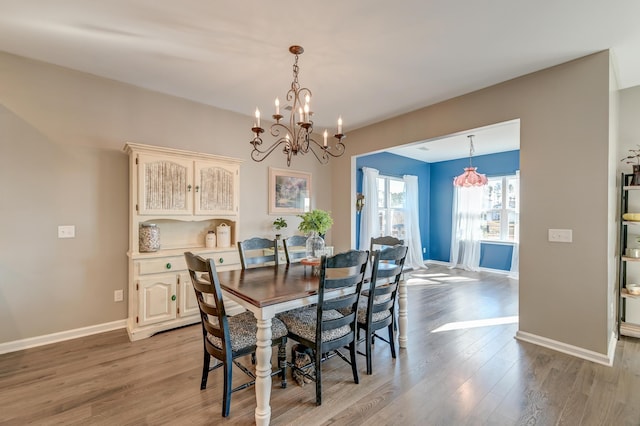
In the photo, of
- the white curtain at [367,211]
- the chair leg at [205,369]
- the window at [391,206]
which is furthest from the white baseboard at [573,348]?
the window at [391,206]

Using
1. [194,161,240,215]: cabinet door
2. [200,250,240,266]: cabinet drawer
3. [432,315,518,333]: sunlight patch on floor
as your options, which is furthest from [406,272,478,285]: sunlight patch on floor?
[194,161,240,215]: cabinet door

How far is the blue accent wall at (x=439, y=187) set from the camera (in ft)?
20.6

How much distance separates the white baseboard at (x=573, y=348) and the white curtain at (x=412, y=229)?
3873 mm

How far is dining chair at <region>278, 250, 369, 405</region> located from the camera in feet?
6.28

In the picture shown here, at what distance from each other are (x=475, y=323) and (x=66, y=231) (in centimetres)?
465

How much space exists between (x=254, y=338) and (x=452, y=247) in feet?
20.7

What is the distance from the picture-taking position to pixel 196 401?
198 cm

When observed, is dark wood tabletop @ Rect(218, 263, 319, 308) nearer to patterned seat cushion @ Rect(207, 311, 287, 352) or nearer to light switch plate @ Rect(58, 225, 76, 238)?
patterned seat cushion @ Rect(207, 311, 287, 352)

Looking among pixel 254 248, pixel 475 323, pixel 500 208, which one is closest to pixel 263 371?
pixel 254 248

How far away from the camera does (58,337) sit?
9.41 ft

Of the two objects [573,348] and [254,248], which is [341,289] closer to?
[254,248]

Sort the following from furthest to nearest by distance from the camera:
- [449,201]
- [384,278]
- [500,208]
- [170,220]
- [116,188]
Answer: [449,201]
[500,208]
[170,220]
[116,188]
[384,278]

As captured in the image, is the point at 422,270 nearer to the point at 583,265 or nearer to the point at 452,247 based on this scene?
the point at 452,247

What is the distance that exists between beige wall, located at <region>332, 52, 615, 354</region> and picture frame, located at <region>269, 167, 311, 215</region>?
110 inches
